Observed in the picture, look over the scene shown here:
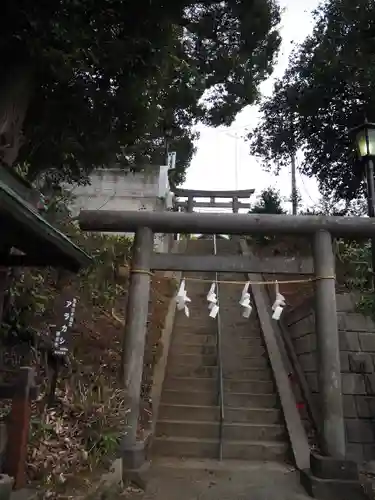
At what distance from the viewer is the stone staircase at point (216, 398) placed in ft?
21.7

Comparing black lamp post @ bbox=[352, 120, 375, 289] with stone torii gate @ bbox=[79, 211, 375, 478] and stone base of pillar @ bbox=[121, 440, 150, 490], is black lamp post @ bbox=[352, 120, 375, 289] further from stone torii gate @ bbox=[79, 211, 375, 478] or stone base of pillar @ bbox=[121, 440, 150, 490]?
stone base of pillar @ bbox=[121, 440, 150, 490]

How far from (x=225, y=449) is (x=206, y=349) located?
2671 mm

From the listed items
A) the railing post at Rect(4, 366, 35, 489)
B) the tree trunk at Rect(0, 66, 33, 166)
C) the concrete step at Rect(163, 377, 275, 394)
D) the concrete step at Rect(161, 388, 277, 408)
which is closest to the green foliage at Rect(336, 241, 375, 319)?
the concrete step at Rect(163, 377, 275, 394)

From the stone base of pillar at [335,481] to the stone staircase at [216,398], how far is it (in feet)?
3.91

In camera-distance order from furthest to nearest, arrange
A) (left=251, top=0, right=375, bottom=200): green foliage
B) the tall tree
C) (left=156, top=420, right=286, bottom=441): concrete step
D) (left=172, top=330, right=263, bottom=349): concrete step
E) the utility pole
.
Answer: the utility pole, (left=251, top=0, right=375, bottom=200): green foliage, (left=172, top=330, right=263, bottom=349): concrete step, (left=156, top=420, right=286, bottom=441): concrete step, the tall tree

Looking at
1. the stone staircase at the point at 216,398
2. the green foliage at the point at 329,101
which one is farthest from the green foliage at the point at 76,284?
the green foliage at the point at 329,101

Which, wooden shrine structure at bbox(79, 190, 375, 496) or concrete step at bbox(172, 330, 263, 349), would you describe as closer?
wooden shrine structure at bbox(79, 190, 375, 496)

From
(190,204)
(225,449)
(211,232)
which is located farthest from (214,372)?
(190,204)

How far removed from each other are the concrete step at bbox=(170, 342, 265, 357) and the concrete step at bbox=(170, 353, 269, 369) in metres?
0.15

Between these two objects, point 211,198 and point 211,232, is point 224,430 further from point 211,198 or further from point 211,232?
point 211,198

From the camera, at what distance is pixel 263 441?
6.78m

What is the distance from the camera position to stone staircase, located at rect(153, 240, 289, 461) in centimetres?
662

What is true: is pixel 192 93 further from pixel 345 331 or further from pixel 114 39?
pixel 345 331

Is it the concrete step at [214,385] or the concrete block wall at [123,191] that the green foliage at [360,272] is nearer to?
the concrete step at [214,385]
